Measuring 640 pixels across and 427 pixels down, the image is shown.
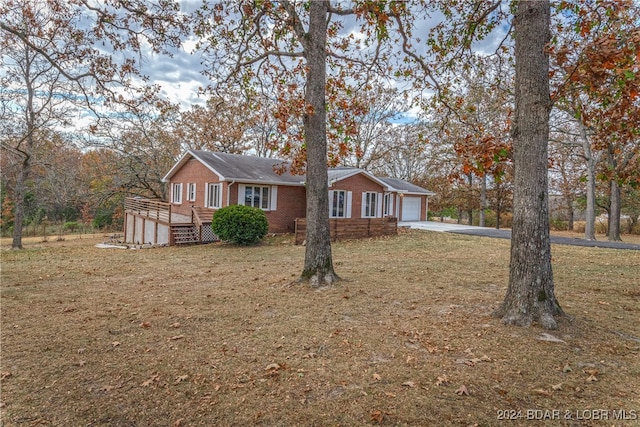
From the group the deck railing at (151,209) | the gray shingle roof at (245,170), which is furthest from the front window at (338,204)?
the deck railing at (151,209)

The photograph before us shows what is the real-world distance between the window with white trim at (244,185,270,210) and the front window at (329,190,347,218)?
12.1 feet

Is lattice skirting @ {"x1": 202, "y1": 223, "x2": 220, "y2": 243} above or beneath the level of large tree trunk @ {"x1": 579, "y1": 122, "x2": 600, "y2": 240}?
beneath

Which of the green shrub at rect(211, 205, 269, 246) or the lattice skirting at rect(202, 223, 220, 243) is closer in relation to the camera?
the green shrub at rect(211, 205, 269, 246)

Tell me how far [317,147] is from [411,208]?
23.4 meters

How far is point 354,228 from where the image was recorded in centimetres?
1736

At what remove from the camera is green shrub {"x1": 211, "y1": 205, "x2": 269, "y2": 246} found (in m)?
15.5

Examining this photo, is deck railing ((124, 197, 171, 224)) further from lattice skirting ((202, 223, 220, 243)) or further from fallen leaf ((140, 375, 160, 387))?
fallen leaf ((140, 375, 160, 387))

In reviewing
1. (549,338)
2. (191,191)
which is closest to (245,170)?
(191,191)

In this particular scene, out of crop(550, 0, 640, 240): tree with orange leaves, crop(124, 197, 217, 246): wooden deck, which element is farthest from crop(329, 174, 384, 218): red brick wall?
crop(550, 0, 640, 240): tree with orange leaves

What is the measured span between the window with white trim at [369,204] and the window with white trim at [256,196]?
6303 millimetres

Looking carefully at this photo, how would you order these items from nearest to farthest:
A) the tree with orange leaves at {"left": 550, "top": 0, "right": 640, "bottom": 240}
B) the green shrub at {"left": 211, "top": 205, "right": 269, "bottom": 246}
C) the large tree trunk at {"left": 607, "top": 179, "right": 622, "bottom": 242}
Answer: the tree with orange leaves at {"left": 550, "top": 0, "right": 640, "bottom": 240} → the green shrub at {"left": 211, "top": 205, "right": 269, "bottom": 246} → the large tree trunk at {"left": 607, "top": 179, "right": 622, "bottom": 242}

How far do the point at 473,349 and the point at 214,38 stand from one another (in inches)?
298

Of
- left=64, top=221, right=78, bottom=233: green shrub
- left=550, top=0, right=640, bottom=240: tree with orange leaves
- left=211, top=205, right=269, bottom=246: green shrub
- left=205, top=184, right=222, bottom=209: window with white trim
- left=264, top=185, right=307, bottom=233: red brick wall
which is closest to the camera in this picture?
left=550, top=0, right=640, bottom=240: tree with orange leaves

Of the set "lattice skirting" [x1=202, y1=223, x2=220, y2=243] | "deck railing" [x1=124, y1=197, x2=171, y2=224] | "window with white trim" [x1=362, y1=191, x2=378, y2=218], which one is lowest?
"lattice skirting" [x1=202, y1=223, x2=220, y2=243]
